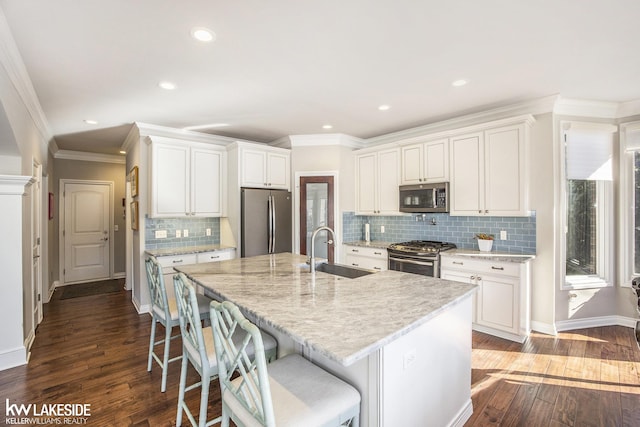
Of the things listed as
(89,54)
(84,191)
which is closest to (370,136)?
(89,54)

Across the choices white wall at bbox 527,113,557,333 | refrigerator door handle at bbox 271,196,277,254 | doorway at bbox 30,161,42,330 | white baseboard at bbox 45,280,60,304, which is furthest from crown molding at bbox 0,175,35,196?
white wall at bbox 527,113,557,333

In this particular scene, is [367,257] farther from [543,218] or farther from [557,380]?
[557,380]

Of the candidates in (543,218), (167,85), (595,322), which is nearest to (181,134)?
(167,85)

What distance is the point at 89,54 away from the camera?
7.75 feet

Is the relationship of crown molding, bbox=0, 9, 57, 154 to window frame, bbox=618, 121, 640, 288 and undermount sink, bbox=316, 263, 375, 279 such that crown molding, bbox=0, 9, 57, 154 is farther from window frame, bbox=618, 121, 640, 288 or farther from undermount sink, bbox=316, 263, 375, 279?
window frame, bbox=618, 121, 640, 288

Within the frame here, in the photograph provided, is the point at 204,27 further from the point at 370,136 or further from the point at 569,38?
the point at 370,136

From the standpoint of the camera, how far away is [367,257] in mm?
4602

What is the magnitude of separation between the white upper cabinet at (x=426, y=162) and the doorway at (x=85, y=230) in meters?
6.06

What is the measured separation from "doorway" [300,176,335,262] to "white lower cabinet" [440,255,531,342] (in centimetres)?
204

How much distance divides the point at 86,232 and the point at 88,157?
1.53 metres

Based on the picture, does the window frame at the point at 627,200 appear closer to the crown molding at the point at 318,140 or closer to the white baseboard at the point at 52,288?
the crown molding at the point at 318,140

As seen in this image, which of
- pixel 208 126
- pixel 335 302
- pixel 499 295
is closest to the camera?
pixel 335 302

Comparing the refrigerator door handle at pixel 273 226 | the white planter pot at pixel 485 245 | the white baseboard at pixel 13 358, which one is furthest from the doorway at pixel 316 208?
the white baseboard at pixel 13 358

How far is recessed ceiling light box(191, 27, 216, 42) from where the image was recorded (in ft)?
6.79
